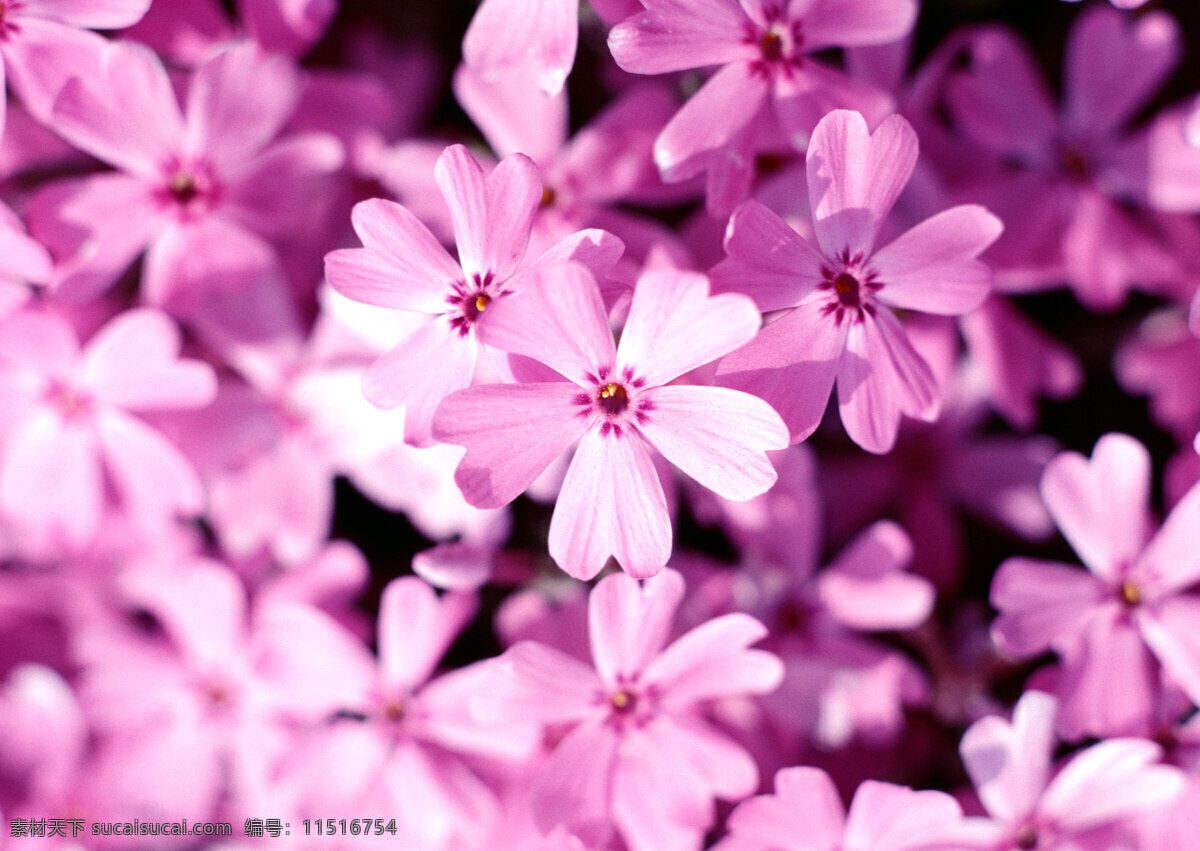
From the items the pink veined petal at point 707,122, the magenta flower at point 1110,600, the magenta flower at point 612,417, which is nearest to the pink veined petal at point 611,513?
the magenta flower at point 612,417

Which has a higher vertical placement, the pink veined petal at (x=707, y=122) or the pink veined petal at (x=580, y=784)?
the pink veined petal at (x=707, y=122)

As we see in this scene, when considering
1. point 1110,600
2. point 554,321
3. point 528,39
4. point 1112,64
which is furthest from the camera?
point 1112,64

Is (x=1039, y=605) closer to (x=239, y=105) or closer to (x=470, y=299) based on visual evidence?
(x=470, y=299)

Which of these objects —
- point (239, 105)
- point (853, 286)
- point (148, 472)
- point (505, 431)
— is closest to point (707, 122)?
point (853, 286)

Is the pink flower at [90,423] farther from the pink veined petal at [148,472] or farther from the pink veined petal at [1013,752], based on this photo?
the pink veined petal at [1013,752]

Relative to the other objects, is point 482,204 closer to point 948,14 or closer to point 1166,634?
point 1166,634

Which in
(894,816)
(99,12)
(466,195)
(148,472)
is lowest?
(894,816)

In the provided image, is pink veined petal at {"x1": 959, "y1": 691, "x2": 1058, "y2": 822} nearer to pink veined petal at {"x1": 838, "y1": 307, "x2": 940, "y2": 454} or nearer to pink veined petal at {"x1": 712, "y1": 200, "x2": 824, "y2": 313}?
pink veined petal at {"x1": 838, "y1": 307, "x2": 940, "y2": 454}
